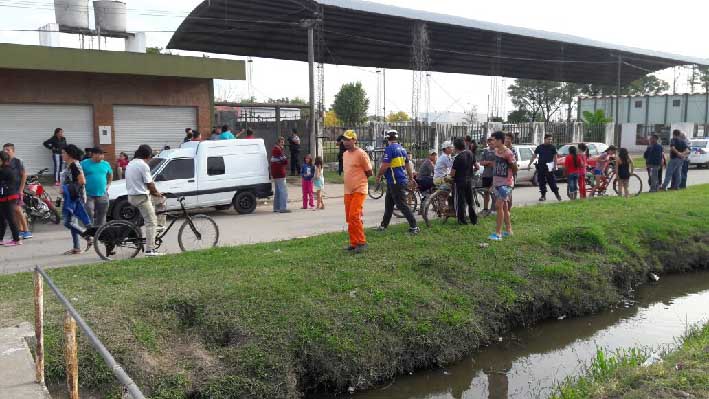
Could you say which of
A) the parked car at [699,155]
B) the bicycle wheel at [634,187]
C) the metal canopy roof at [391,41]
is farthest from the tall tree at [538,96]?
the bicycle wheel at [634,187]

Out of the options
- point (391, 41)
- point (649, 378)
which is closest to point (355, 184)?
point (649, 378)

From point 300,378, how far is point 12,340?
8.61 feet

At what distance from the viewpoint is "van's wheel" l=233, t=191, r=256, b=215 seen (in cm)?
1501

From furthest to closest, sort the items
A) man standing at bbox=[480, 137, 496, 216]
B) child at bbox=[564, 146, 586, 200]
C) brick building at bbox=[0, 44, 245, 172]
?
1. brick building at bbox=[0, 44, 245, 172]
2. child at bbox=[564, 146, 586, 200]
3. man standing at bbox=[480, 137, 496, 216]

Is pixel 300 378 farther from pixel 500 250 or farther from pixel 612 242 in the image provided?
pixel 612 242

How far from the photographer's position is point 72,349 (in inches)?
158

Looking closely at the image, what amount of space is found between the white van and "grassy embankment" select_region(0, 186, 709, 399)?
16.8 ft

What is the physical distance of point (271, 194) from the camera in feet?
51.3

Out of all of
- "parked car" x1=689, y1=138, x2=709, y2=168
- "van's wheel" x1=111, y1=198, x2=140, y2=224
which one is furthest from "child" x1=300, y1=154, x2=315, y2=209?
"parked car" x1=689, y1=138, x2=709, y2=168

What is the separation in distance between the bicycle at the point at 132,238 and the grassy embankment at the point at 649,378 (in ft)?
20.4

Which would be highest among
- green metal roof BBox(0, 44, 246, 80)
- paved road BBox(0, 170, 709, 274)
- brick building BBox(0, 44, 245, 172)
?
green metal roof BBox(0, 44, 246, 80)

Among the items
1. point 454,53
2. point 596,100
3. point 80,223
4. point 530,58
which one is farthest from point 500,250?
point 596,100

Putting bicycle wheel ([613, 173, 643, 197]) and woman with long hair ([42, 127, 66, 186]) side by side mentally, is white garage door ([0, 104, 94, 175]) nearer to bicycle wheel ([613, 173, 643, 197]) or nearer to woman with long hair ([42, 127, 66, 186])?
woman with long hair ([42, 127, 66, 186])

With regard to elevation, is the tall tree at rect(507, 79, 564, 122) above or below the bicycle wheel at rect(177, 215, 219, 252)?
above
